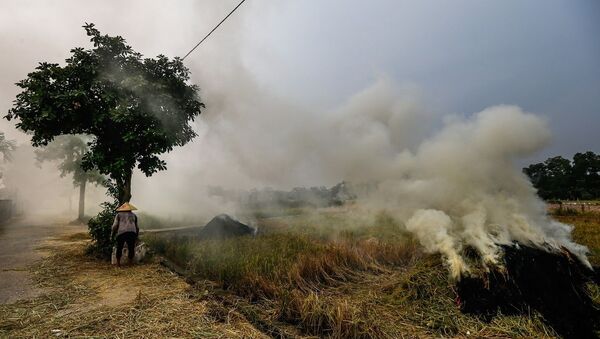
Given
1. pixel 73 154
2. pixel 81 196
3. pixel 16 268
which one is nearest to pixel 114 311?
pixel 16 268

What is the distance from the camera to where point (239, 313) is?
5219 mm

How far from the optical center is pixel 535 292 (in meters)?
5.60

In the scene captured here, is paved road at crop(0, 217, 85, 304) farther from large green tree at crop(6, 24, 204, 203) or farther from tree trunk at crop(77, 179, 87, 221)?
tree trunk at crop(77, 179, 87, 221)

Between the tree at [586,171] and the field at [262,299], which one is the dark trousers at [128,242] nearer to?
the field at [262,299]

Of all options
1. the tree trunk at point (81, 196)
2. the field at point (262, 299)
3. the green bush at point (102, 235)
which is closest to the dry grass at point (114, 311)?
the field at point (262, 299)

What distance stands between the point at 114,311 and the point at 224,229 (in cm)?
944

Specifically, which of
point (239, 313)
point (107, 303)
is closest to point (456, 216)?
point (239, 313)

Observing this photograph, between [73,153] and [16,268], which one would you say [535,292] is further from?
[73,153]

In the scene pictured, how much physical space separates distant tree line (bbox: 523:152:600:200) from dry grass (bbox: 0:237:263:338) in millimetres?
65352

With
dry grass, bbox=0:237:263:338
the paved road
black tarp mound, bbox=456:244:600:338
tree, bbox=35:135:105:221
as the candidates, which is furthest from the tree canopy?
black tarp mound, bbox=456:244:600:338

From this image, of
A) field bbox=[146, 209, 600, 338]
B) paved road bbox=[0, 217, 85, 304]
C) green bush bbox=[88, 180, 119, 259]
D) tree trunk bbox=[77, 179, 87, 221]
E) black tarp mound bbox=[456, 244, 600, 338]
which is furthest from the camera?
tree trunk bbox=[77, 179, 87, 221]

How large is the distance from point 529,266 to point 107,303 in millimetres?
7076

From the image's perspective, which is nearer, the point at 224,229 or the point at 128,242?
the point at 128,242

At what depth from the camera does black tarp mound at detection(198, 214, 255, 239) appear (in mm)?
Result: 14159
